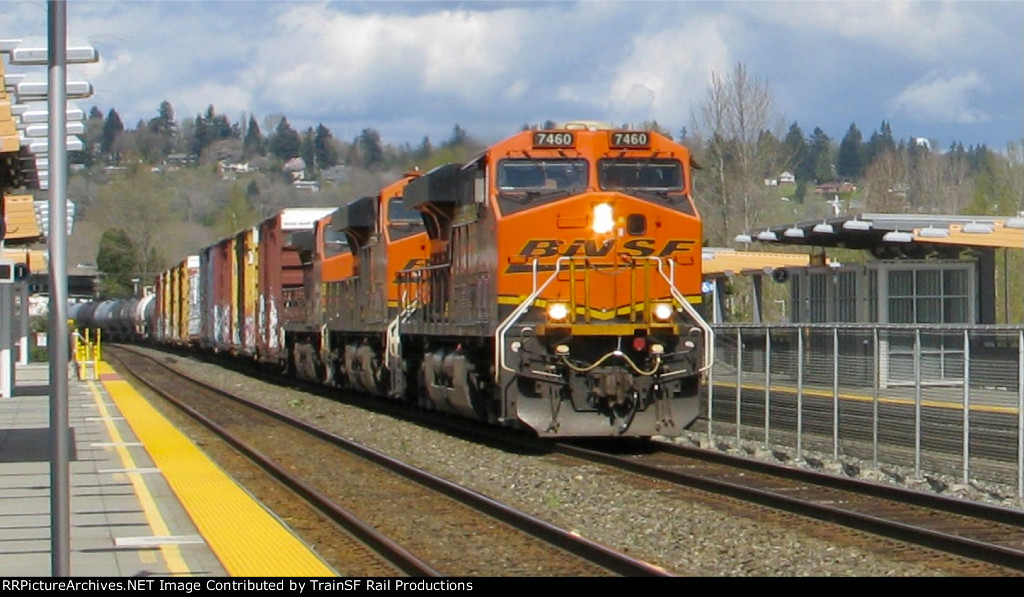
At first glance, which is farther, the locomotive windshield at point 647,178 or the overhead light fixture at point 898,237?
the overhead light fixture at point 898,237

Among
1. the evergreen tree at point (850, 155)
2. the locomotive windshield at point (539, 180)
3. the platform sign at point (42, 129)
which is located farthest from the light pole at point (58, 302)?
the evergreen tree at point (850, 155)

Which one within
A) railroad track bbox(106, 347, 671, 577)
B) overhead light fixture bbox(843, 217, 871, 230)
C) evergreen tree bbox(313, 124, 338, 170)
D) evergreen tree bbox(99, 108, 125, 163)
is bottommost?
railroad track bbox(106, 347, 671, 577)

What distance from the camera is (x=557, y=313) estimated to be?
1611cm

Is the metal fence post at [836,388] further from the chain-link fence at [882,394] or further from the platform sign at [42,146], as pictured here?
the platform sign at [42,146]

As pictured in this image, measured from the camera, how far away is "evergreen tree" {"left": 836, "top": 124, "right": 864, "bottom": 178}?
492 feet

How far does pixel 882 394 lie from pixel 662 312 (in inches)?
106

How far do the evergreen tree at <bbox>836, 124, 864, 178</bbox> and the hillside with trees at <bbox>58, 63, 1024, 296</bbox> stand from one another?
0.53 feet

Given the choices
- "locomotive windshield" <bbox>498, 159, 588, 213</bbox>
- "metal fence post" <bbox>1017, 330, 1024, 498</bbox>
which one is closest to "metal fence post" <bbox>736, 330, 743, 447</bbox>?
"locomotive windshield" <bbox>498, 159, 588, 213</bbox>

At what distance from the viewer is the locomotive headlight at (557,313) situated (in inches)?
634

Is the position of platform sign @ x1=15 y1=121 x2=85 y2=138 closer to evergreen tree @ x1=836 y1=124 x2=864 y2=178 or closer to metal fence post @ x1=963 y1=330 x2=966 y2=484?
metal fence post @ x1=963 y1=330 x2=966 y2=484

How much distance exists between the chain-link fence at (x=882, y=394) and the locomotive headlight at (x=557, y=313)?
3198 mm

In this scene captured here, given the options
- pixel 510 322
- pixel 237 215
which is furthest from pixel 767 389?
pixel 237 215

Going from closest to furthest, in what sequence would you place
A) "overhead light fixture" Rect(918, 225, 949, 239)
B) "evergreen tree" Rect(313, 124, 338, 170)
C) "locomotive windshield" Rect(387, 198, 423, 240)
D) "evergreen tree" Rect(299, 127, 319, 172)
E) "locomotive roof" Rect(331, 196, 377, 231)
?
1. "overhead light fixture" Rect(918, 225, 949, 239)
2. "locomotive windshield" Rect(387, 198, 423, 240)
3. "locomotive roof" Rect(331, 196, 377, 231)
4. "evergreen tree" Rect(313, 124, 338, 170)
5. "evergreen tree" Rect(299, 127, 319, 172)

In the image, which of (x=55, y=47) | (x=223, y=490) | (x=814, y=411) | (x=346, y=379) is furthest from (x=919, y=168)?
(x=55, y=47)
